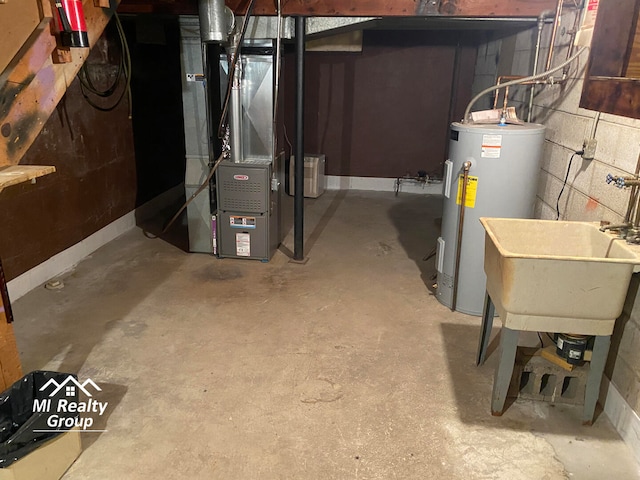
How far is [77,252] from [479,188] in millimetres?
3042

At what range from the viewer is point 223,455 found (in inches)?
76.6

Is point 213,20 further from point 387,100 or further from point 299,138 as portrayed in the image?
point 387,100

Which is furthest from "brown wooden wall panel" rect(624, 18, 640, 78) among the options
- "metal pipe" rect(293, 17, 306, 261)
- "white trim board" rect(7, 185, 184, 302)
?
"white trim board" rect(7, 185, 184, 302)

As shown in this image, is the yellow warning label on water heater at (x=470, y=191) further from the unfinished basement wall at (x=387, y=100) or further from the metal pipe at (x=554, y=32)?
the unfinished basement wall at (x=387, y=100)

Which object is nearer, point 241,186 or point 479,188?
point 479,188

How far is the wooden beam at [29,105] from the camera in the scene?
74.1 inches

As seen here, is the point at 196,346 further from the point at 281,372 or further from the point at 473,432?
the point at 473,432

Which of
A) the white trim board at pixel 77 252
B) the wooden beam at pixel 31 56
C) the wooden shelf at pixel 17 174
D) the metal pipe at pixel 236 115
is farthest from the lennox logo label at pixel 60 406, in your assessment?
the metal pipe at pixel 236 115

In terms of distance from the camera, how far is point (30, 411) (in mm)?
1881

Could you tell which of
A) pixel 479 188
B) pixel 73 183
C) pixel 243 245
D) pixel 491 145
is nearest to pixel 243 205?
pixel 243 245

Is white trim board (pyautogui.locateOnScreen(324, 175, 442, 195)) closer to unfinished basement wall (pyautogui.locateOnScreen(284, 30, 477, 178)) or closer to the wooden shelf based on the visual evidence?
unfinished basement wall (pyautogui.locateOnScreen(284, 30, 477, 178))

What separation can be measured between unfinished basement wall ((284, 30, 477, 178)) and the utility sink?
13.5 feet

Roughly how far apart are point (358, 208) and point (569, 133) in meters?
2.85

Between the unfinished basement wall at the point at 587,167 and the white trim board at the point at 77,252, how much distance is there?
344 cm
